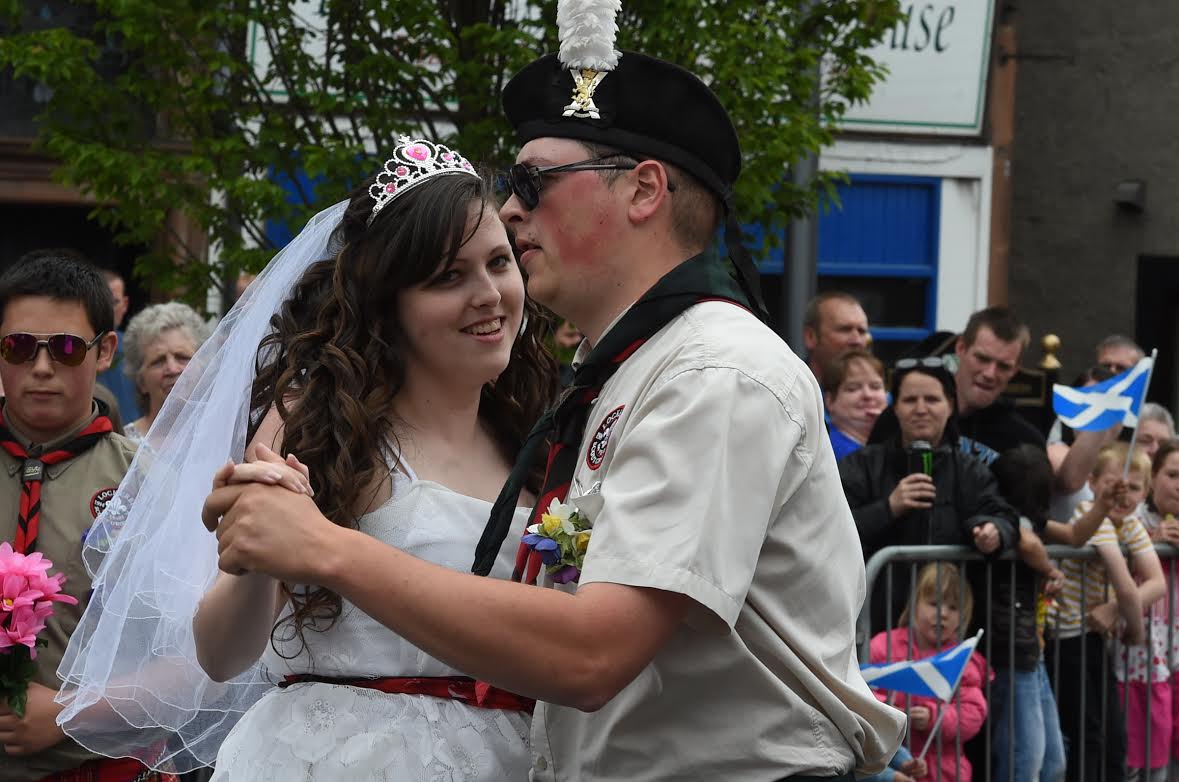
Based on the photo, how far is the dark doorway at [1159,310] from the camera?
15950 mm

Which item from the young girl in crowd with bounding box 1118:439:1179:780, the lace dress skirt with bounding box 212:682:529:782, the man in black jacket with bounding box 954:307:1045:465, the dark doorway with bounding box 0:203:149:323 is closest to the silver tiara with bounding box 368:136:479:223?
the lace dress skirt with bounding box 212:682:529:782

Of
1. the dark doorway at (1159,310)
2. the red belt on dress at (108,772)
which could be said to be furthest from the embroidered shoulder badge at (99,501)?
the dark doorway at (1159,310)

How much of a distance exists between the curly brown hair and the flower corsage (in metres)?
0.76

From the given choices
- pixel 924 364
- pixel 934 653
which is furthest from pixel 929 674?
pixel 924 364

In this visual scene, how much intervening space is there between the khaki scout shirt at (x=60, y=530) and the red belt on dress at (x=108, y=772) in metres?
0.03

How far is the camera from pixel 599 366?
2.71m

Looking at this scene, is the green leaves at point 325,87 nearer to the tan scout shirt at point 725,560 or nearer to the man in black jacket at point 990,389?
the man in black jacket at point 990,389

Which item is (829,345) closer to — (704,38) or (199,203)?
(704,38)

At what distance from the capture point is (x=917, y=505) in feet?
20.2

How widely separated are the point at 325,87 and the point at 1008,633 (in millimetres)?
4083

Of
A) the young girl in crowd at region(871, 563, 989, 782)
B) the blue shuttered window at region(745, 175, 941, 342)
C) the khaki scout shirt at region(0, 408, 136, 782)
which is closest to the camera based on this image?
the khaki scout shirt at region(0, 408, 136, 782)

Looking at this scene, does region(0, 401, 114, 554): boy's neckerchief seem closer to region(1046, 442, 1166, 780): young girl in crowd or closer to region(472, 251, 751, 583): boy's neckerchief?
region(472, 251, 751, 583): boy's neckerchief

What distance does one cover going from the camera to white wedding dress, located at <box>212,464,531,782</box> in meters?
3.13

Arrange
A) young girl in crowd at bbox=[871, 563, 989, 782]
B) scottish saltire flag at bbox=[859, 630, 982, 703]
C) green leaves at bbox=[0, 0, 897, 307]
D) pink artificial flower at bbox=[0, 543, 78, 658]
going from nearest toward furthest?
pink artificial flower at bbox=[0, 543, 78, 658] < scottish saltire flag at bbox=[859, 630, 982, 703] < young girl in crowd at bbox=[871, 563, 989, 782] < green leaves at bbox=[0, 0, 897, 307]
